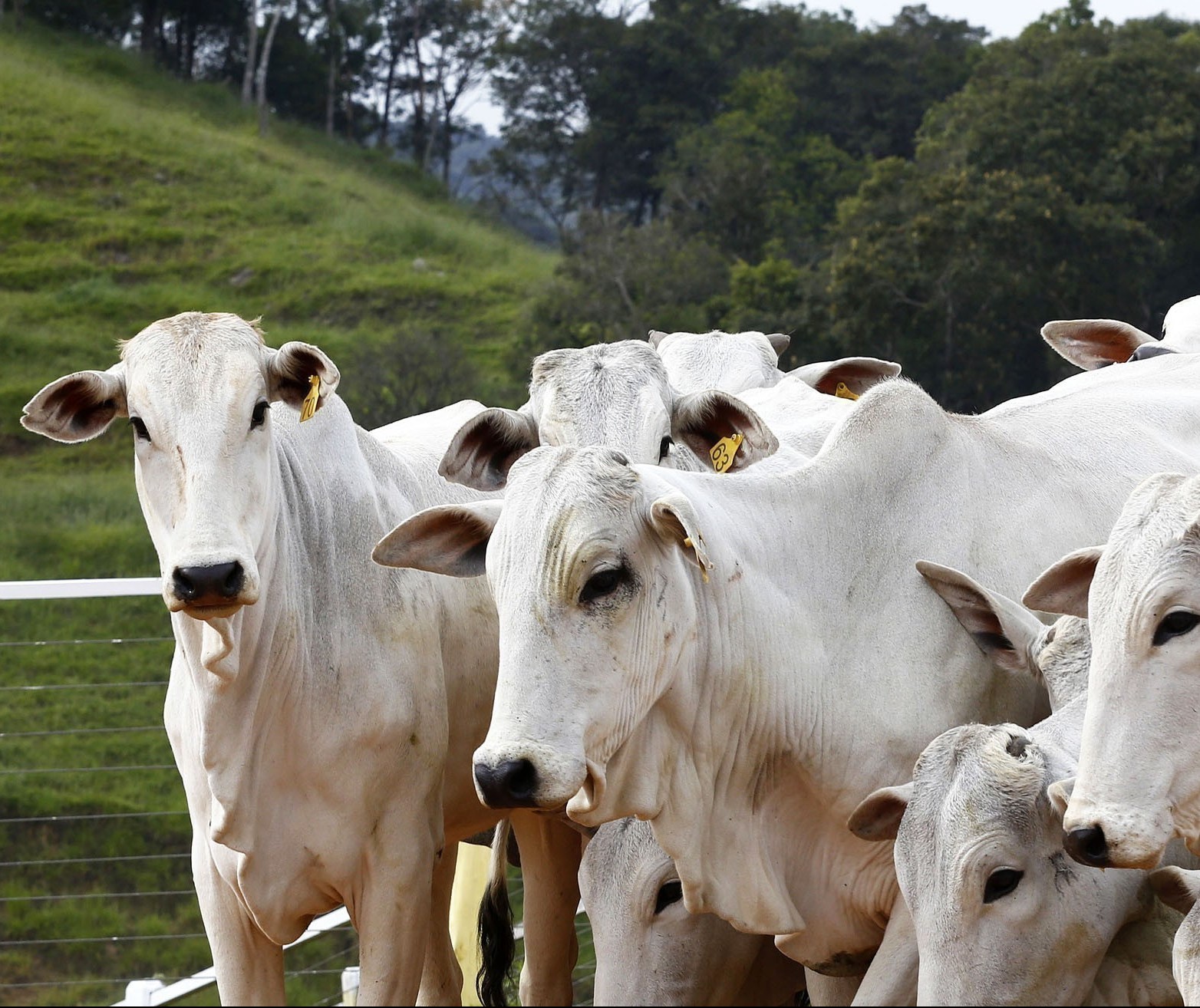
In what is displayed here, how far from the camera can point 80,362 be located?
28203 millimetres

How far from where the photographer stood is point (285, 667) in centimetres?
457

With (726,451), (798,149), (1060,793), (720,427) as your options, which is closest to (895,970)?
(1060,793)

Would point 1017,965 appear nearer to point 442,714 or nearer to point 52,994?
point 442,714

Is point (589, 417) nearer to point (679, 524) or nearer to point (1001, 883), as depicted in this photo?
point (679, 524)

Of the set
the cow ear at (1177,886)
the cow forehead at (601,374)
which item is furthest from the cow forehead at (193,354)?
the cow ear at (1177,886)

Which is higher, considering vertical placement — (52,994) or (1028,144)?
(1028,144)

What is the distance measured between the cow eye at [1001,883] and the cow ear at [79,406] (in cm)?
245

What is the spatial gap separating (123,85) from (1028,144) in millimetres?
24513

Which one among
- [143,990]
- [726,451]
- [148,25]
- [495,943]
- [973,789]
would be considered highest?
[148,25]

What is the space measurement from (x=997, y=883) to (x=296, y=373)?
85.6 inches

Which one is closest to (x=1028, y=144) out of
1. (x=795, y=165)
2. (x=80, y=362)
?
(x=795, y=165)

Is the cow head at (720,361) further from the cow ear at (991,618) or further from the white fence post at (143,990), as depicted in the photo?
the white fence post at (143,990)

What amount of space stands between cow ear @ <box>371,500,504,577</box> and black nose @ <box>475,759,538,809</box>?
2.57ft

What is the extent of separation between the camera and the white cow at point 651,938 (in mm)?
4465
